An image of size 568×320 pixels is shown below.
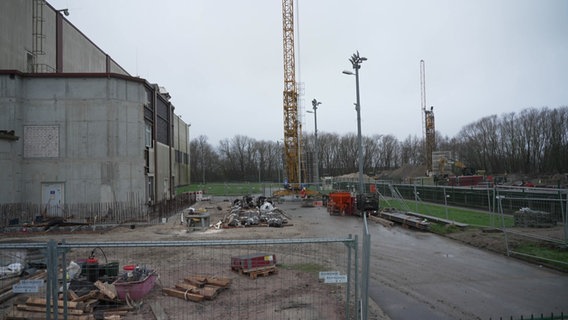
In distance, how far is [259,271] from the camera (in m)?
9.59

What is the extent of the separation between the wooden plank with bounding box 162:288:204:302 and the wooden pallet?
6.61 ft

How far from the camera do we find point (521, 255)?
12.1 metres

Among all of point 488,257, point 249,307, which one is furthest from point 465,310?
point 488,257

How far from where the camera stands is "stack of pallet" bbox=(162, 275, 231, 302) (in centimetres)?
768

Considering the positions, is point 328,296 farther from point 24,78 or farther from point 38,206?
point 24,78

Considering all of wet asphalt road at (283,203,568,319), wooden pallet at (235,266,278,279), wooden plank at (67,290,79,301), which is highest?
wooden plank at (67,290,79,301)

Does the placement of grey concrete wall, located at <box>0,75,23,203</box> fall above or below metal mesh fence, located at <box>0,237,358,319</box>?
above

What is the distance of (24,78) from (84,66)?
10873mm

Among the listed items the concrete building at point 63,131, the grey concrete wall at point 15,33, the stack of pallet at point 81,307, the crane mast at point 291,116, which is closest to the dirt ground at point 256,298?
the stack of pallet at point 81,307

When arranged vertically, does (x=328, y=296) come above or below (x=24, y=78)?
below

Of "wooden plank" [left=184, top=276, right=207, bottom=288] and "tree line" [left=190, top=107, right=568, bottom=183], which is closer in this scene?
"wooden plank" [left=184, top=276, right=207, bottom=288]

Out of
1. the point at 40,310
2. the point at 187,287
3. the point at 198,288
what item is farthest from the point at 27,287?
the point at 198,288

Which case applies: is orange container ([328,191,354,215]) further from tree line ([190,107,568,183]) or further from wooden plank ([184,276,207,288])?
tree line ([190,107,568,183])

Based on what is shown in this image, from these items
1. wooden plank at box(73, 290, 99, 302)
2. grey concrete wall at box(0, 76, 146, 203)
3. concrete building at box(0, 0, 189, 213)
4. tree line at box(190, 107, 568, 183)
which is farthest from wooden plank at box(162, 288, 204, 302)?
tree line at box(190, 107, 568, 183)
